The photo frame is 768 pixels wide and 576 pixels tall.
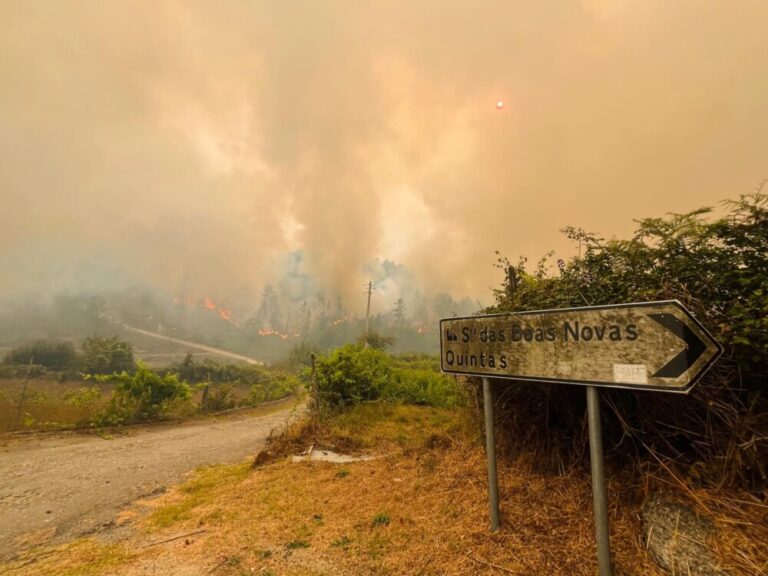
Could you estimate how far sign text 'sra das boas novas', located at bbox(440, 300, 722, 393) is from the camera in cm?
181

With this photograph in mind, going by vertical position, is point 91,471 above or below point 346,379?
below

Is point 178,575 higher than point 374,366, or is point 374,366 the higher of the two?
point 374,366

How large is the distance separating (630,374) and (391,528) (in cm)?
287

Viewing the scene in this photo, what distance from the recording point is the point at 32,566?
3336 millimetres

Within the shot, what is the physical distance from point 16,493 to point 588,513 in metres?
9.28

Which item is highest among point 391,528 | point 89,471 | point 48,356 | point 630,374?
point 630,374

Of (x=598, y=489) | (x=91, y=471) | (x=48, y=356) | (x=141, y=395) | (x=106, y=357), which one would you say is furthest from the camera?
(x=48, y=356)

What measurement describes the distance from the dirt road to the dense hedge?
6.59m

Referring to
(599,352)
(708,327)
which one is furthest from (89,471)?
(708,327)

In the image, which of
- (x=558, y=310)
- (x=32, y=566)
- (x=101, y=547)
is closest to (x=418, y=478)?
(x=558, y=310)

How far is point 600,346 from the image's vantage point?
7.14 feet

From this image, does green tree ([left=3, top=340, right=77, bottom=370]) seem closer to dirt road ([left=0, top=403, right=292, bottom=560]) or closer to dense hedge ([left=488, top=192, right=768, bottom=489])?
dirt road ([left=0, top=403, right=292, bottom=560])

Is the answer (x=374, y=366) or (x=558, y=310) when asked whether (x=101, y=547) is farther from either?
(x=374, y=366)

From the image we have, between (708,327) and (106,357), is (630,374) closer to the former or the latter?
(708,327)
